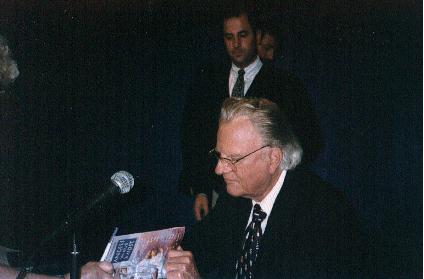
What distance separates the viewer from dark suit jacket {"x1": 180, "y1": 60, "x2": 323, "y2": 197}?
336cm

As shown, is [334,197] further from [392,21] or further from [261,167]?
[392,21]

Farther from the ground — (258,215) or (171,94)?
(171,94)

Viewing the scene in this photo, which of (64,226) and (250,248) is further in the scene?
(250,248)

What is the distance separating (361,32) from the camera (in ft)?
11.5

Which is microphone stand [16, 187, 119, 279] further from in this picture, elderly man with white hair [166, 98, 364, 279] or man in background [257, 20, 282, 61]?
man in background [257, 20, 282, 61]

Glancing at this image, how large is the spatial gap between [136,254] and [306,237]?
66 cm

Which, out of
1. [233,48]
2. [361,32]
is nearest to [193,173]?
[233,48]

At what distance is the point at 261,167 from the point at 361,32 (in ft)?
6.69

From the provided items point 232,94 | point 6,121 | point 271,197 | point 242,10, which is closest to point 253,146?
point 271,197

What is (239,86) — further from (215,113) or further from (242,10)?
(242,10)

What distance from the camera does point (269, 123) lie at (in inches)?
75.2

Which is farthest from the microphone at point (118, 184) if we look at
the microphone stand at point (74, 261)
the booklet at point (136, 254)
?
the booklet at point (136, 254)

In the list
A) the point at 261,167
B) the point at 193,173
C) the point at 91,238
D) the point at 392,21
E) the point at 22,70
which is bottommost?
the point at 91,238

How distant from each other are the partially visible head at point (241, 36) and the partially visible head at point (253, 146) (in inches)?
55.8
